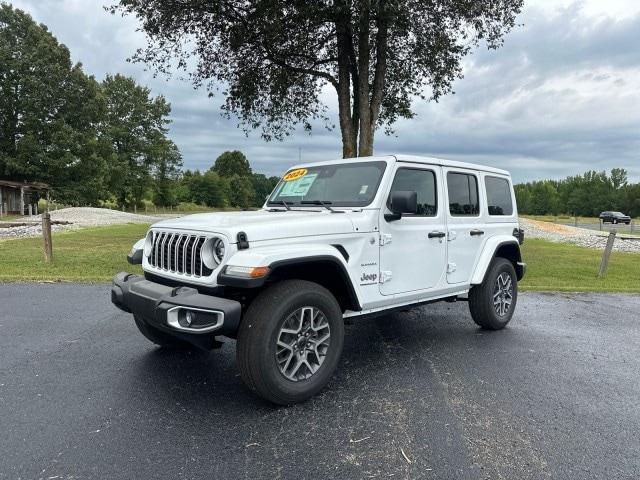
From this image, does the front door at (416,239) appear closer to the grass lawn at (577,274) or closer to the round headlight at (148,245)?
the round headlight at (148,245)

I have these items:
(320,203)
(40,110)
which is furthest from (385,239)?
(40,110)

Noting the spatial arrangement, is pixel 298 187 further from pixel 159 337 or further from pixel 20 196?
pixel 20 196

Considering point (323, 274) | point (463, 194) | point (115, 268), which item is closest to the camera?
point (323, 274)

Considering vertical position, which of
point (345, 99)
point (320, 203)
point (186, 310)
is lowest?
point (186, 310)

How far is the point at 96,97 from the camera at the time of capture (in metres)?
44.0

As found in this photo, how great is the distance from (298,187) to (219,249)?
168 centimetres

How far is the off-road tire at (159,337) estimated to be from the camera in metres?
4.50

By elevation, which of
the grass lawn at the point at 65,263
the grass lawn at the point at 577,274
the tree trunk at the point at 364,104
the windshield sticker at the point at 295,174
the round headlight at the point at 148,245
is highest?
the tree trunk at the point at 364,104

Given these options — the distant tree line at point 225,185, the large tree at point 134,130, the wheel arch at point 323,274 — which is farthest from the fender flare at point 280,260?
the distant tree line at point 225,185

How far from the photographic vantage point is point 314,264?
12.1 feet

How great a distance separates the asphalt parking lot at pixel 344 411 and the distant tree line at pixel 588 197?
10625 cm

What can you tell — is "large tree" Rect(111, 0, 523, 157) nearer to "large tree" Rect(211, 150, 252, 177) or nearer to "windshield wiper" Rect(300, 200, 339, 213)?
"windshield wiper" Rect(300, 200, 339, 213)

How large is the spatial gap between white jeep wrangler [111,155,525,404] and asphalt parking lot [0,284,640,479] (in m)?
0.40

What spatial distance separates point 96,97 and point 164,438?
47.7 meters
